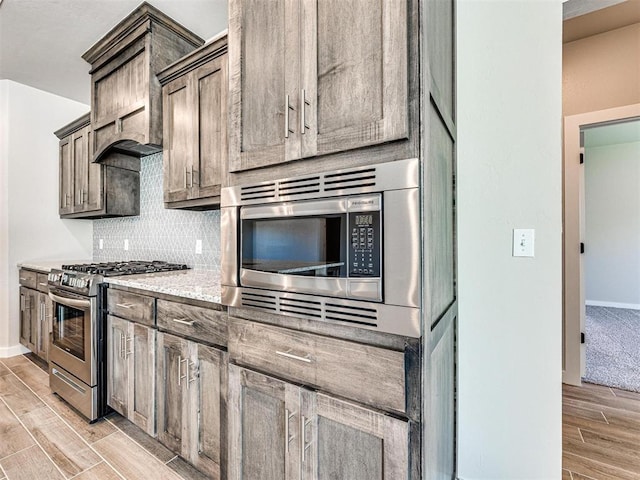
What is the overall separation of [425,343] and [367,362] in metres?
0.19

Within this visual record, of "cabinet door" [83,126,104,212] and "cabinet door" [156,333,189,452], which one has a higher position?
"cabinet door" [83,126,104,212]

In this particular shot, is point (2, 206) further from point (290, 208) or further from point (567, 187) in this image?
point (567, 187)

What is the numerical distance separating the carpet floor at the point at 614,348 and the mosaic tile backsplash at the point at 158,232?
3445 millimetres

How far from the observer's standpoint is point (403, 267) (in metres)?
0.99

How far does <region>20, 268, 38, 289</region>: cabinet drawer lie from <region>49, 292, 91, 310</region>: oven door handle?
3.39ft

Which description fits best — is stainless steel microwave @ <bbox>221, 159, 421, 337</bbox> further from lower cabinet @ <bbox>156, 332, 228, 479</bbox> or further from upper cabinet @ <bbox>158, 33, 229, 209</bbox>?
upper cabinet @ <bbox>158, 33, 229, 209</bbox>

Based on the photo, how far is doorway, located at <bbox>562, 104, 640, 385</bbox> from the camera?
9.00ft

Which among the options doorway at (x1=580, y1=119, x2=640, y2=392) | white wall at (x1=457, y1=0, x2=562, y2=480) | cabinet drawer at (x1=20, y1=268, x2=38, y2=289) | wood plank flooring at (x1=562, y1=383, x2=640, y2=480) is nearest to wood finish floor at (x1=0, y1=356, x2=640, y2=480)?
wood plank flooring at (x1=562, y1=383, x2=640, y2=480)

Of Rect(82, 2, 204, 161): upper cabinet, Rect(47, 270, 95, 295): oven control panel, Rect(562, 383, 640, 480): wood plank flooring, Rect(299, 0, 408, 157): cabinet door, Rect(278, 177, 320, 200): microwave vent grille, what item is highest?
Rect(82, 2, 204, 161): upper cabinet

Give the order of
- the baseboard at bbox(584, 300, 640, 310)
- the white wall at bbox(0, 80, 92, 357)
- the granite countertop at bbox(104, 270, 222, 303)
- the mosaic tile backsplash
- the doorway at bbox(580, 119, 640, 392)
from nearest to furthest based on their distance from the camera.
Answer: the granite countertop at bbox(104, 270, 222, 303) < the mosaic tile backsplash < the white wall at bbox(0, 80, 92, 357) < the doorway at bbox(580, 119, 640, 392) < the baseboard at bbox(584, 300, 640, 310)

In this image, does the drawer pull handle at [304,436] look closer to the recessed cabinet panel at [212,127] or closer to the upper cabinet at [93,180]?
the recessed cabinet panel at [212,127]

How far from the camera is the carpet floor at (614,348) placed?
2842 millimetres

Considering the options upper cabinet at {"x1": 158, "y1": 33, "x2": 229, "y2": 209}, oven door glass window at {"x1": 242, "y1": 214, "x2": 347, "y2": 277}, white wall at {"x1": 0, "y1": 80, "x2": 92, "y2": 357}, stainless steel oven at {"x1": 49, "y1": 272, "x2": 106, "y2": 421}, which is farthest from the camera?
white wall at {"x1": 0, "y1": 80, "x2": 92, "y2": 357}

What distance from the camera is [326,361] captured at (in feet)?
3.71
